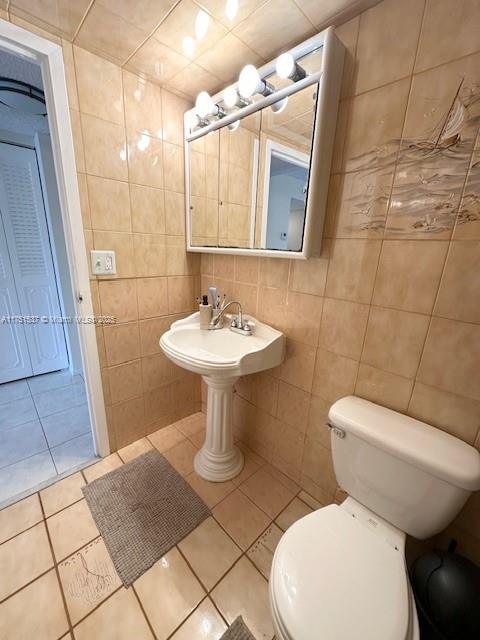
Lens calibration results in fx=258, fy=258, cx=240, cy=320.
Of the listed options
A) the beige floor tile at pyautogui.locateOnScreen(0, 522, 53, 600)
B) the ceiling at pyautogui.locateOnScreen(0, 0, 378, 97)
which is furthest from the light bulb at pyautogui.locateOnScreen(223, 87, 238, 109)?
the beige floor tile at pyautogui.locateOnScreen(0, 522, 53, 600)

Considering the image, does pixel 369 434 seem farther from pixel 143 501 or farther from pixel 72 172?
pixel 72 172

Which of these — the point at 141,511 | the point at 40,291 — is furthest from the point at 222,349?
the point at 40,291

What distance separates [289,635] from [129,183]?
5.76ft

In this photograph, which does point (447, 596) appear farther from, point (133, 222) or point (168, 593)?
point (133, 222)

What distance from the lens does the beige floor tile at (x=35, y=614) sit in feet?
2.86

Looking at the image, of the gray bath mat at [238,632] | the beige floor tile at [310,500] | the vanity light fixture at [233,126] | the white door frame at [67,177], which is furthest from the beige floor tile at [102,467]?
the vanity light fixture at [233,126]

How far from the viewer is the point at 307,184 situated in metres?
1.00

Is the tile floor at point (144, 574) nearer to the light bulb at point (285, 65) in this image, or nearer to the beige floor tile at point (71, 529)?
the beige floor tile at point (71, 529)

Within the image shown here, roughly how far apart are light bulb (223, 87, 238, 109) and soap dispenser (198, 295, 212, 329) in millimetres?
931

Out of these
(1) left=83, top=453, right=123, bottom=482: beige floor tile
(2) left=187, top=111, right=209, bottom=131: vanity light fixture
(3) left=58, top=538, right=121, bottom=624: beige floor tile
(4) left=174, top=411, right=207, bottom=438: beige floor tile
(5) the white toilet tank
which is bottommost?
(3) left=58, top=538, right=121, bottom=624: beige floor tile

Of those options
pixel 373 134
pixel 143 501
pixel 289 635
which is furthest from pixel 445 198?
pixel 143 501

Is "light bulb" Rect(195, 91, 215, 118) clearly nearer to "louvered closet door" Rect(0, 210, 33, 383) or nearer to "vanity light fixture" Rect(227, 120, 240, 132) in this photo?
"vanity light fixture" Rect(227, 120, 240, 132)

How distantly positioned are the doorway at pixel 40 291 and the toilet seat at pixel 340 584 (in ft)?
4.03

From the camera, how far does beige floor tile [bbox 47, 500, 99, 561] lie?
112 centimetres
